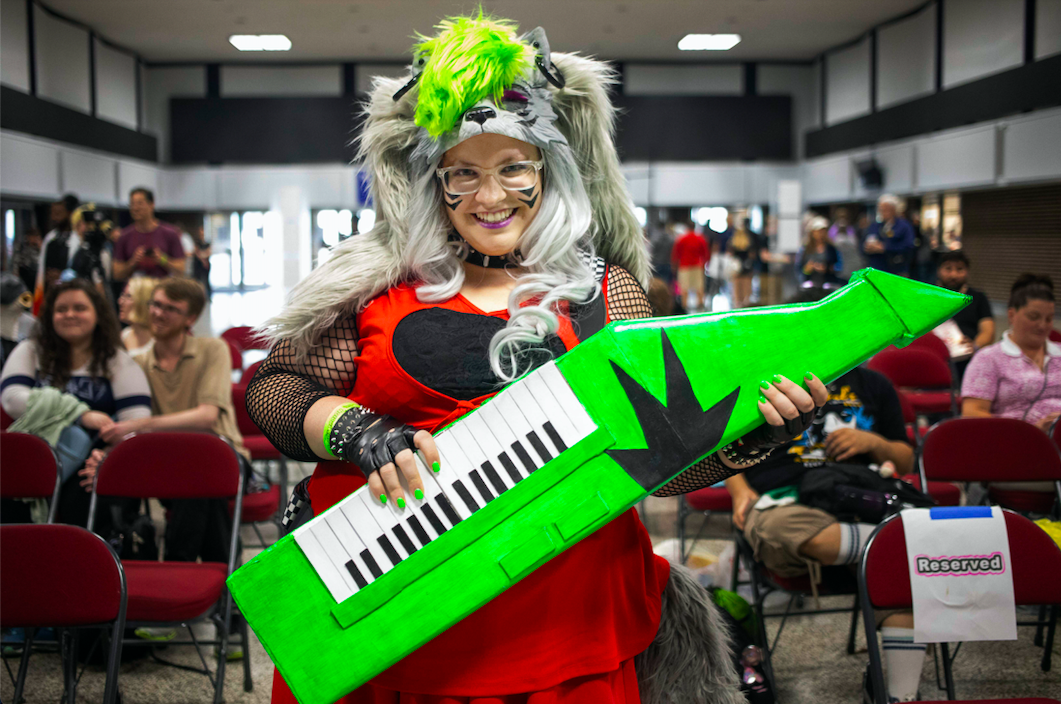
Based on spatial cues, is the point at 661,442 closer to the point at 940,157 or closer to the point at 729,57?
the point at 940,157

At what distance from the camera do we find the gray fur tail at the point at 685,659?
1.30 meters

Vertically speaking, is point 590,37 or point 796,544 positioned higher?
point 590,37

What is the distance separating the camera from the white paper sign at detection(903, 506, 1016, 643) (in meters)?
1.88

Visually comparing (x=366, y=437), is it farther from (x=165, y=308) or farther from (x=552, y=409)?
(x=165, y=308)

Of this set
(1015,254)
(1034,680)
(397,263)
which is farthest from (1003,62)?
(397,263)

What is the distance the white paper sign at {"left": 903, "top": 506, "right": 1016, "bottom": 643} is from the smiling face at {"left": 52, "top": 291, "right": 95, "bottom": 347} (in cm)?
285

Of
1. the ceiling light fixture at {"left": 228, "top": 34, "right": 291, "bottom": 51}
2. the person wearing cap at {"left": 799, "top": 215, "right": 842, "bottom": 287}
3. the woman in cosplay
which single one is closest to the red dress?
the woman in cosplay

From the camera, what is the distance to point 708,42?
14227 millimetres

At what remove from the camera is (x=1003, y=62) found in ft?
34.0

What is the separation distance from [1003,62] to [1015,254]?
2563mm

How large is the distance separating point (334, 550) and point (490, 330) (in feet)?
1.20

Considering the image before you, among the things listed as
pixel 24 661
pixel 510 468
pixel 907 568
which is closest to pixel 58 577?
pixel 24 661

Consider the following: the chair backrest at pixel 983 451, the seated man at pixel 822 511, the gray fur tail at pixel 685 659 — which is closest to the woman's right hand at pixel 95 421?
the seated man at pixel 822 511

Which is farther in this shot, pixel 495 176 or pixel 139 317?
pixel 139 317
